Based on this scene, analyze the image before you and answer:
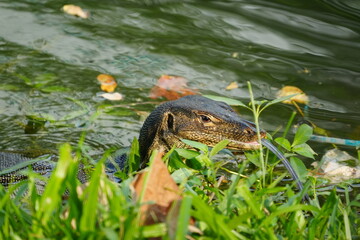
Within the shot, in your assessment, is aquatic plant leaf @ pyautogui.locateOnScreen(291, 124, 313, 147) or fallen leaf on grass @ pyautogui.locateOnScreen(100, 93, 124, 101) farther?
fallen leaf on grass @ pyautogui.locateOnScreen(100, 93, 124, 101)

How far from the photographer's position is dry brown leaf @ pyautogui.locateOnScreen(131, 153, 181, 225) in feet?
7.59

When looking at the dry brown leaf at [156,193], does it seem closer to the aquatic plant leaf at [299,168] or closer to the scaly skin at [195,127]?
the aquatic plant leaf at [299,168]

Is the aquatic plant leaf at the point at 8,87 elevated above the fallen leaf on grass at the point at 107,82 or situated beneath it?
situated beneath

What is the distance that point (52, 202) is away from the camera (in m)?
2.22

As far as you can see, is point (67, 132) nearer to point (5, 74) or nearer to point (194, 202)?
point (5, 74)

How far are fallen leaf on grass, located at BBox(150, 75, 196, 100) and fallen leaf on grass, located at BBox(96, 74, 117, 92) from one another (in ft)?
1.40

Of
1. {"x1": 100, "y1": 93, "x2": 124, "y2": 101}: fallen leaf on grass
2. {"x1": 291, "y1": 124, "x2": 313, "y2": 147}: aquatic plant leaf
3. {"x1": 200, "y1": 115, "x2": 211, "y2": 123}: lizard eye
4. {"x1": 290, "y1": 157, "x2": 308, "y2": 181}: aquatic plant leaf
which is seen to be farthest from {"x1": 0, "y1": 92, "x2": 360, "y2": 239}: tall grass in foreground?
{"x1": 100, "y1": 93, "x2": 124, "y2": 101}: fallen leaf on grass

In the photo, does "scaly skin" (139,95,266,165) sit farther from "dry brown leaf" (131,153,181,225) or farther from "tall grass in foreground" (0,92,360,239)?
"dry brown leaf" (131,153,181,225)

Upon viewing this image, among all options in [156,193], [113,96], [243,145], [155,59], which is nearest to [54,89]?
[113,96]

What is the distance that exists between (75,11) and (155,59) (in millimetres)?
1605

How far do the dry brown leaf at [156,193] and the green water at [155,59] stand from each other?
10.6 ft

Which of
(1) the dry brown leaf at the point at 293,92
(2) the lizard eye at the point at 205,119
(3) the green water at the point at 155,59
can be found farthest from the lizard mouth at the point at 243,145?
(1) the dry brown leaf at the point at 293,92

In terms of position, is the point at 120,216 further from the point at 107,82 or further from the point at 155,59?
the point at 155,59

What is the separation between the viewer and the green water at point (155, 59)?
6125 millimetres
